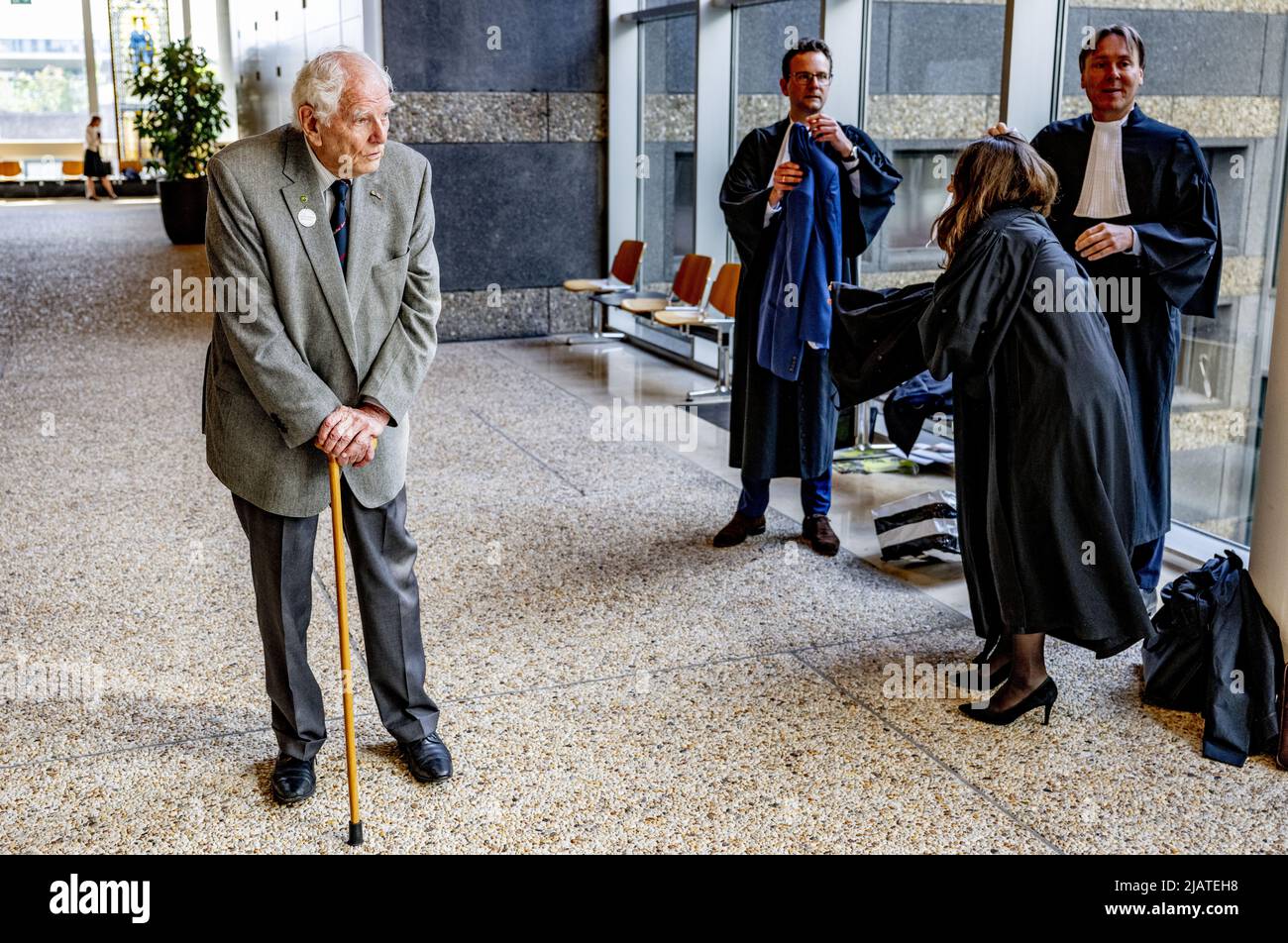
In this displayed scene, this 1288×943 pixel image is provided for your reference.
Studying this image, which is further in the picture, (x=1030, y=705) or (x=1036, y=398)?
(x=1030, y=705)

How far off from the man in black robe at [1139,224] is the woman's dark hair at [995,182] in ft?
2.21

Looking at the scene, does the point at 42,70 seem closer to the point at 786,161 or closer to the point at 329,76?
the point at 786,161

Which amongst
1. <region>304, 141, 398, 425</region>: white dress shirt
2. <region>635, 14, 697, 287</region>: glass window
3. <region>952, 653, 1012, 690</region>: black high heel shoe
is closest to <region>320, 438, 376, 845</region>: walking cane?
<region>304, 141, 398, 425</region>: white dress shirt

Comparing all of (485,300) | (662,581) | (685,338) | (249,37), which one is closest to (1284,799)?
(662,581)

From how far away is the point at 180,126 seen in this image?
17422 mm

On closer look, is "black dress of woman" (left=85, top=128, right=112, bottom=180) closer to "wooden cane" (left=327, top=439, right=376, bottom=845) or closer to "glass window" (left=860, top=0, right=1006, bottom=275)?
"glass window" (left=860, top=0, right=1006, bottom=275)

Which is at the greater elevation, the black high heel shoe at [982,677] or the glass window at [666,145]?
the glass window at [666,145]

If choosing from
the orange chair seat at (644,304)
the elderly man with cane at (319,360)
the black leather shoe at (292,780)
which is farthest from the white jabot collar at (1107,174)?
the orange chair seat at (644,304)

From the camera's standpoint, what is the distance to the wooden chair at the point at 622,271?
10.4 m

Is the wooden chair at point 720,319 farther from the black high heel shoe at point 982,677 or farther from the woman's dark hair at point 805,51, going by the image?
the black high heel shoe at point 982,677

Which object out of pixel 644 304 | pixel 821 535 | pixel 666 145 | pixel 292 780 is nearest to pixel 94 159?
pixel 666 145

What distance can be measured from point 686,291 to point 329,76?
657 centimetres

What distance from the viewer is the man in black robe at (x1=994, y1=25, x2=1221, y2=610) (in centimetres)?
425

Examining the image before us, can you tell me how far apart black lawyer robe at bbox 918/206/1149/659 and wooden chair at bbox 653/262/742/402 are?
488 cm
